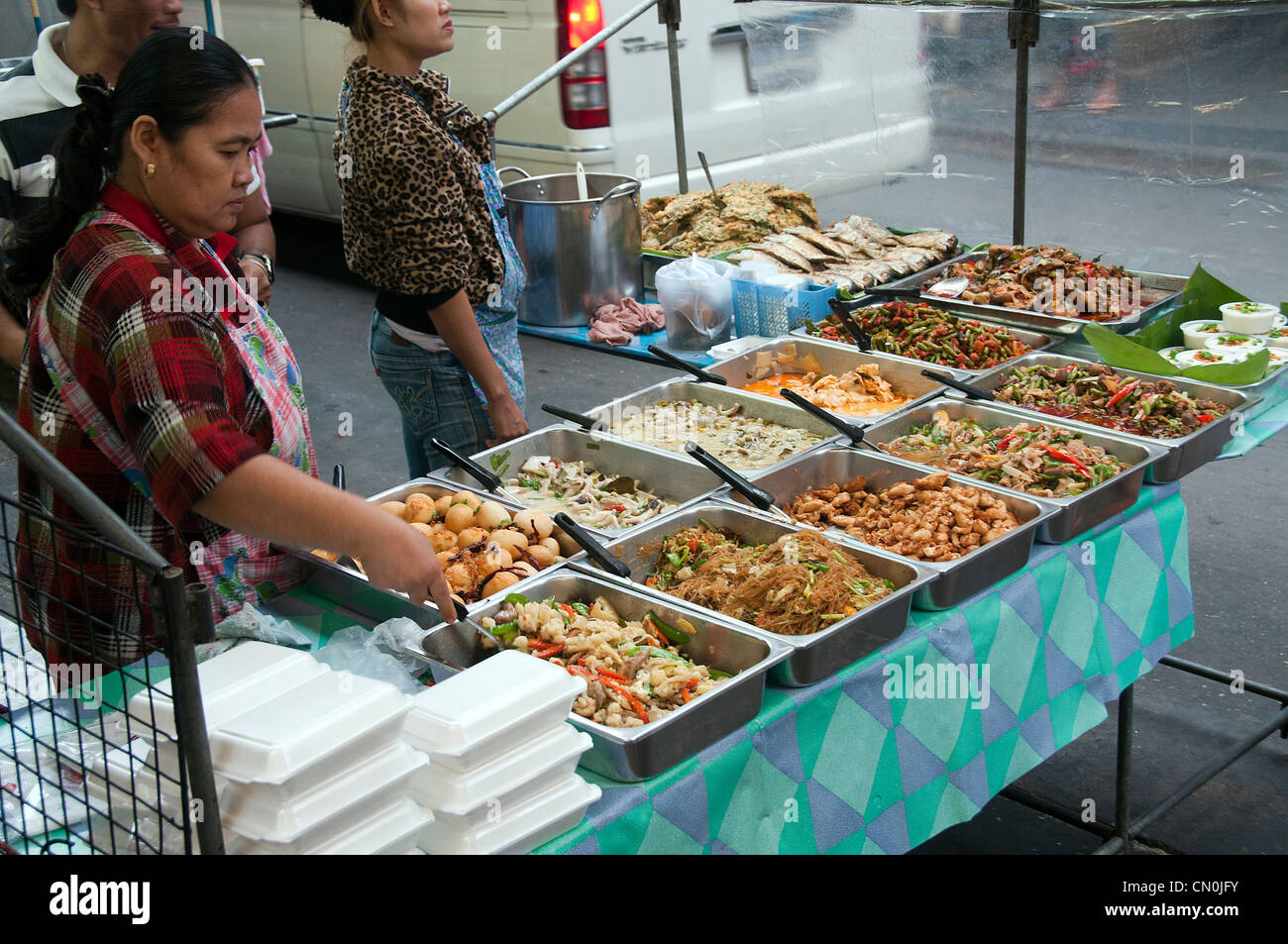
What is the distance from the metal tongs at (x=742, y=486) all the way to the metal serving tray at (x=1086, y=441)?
1.35 ft

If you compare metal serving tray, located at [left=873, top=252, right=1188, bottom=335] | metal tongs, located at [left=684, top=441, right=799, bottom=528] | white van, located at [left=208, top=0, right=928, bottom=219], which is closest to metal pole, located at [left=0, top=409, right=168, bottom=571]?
metal tongs, located at [left=684, top=441, right=799, bottom=528]

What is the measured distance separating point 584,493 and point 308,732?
4.44 ft

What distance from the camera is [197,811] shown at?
1.38m

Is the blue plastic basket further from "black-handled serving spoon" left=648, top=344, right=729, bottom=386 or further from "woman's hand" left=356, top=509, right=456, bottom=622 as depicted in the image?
"woman's hand" left=356, top=509, right=456, bottom=622

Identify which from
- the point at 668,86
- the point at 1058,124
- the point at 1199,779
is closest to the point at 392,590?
the point at 1199,779

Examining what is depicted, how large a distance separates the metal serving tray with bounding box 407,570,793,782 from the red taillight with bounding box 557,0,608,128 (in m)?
4.32

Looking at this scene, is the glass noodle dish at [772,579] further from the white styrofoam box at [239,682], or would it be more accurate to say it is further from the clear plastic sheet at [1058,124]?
the clear plastic sheet at [1058,124]

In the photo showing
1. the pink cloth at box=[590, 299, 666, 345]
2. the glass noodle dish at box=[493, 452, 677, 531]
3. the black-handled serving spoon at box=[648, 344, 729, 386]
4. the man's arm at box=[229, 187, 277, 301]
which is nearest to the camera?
the glass noodle dish at box=[493, 452, 677, 531]

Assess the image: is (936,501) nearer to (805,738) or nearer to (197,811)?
(805,738)

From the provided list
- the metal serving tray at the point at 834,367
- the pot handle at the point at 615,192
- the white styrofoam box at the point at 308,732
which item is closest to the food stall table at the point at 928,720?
the white styrofoam box at the point at 308,732

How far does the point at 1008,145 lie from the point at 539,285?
2108mm

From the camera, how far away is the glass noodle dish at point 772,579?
6.81ft

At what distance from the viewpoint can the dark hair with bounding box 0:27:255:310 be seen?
1.68m

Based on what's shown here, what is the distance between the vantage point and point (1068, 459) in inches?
105
